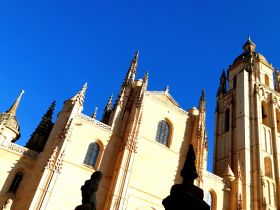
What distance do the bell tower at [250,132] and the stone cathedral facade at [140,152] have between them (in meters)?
0.11

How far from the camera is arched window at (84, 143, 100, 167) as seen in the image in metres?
20.6

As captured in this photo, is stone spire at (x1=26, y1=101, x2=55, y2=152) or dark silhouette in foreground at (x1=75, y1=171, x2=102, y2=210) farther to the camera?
stone spire at (x1=26, y1=101, x2=55, y2=152)

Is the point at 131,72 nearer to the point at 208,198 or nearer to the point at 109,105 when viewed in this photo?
the point at 109,105

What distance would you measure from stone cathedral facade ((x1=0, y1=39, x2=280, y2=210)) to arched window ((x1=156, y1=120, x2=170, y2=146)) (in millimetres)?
93

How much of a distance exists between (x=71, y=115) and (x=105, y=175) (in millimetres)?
4958

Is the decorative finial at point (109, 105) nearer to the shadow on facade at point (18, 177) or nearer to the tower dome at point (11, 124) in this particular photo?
the tower dome at point (11, 124)

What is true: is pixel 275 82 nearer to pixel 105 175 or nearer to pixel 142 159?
pixel 142 159

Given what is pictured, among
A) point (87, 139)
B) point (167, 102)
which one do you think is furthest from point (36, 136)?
point (167, 102)

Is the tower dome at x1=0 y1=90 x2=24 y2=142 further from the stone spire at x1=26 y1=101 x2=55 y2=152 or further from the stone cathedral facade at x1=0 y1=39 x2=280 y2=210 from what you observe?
the stone spire at x1=26 y1=101 x2=55 y2=152

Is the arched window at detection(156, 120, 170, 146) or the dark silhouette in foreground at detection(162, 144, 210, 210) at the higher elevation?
the arched window at detection(156, 120, 170, 146)

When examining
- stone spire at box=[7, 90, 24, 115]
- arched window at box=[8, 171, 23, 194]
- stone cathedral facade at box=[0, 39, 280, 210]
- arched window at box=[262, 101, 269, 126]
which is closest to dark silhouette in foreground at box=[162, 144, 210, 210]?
stone cathedral facade at box=[0, 39, 280, 210]

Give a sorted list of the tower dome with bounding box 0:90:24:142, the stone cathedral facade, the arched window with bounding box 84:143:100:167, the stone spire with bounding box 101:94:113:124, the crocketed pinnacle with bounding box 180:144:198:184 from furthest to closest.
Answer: the stone spire with bounding box 101:94:113:124 < the tower dome with bounding box 0:90:24:142 < the arched window with bounding box 84:143:100:167 < the stone cathedral facade < the crocketed pinnacle with bounding box 180:144:198:184

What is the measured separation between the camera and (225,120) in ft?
118

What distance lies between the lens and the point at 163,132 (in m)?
25.2
